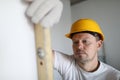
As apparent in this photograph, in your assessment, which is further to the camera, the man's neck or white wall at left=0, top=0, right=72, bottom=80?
the man's neck

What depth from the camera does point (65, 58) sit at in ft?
4.36

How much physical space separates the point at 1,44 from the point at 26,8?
0.11 metres

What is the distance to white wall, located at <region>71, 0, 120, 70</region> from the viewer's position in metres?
3.59

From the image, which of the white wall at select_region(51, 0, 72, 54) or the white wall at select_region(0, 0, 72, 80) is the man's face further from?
the white wall at select_region(51, 0, 72, 54)

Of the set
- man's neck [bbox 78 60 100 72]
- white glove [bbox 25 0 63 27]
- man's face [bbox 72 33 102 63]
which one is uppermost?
white glove [bbox 25 0 63 27]

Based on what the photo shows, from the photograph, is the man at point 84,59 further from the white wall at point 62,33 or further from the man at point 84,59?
the white wall at point 62,33

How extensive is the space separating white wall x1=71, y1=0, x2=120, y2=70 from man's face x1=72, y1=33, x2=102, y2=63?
8.08 ft

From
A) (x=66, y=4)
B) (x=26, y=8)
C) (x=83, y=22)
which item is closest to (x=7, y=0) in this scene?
(x=26, y=8)

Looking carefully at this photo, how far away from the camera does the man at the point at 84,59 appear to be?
1242mm

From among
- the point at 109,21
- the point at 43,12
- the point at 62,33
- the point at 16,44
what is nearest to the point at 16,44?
the point at 16,44

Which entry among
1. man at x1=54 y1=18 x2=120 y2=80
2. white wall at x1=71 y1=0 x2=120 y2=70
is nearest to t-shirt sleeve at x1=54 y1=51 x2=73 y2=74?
man at x1=54 y1=18 x2=120 y2=80

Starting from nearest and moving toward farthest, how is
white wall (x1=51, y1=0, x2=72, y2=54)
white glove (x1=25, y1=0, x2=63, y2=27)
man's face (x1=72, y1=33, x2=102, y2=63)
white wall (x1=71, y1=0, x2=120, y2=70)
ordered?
white glove (x1=25, y1=0, x2=63, y2=27), man's face (x1=72, y1=33, x2=102, y2=63), white wall (x1=51, y1=0, x2=72, y2=54), white wall (x1=71, y1=0, x2=120, y2=70)

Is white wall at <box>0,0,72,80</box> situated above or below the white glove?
below

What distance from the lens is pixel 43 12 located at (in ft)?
1.50
